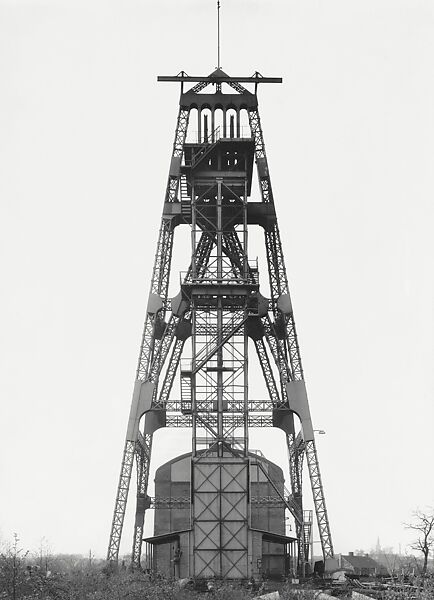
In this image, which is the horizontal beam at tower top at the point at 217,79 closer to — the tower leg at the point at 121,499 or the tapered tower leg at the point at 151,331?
the tapered tower leg at the point at 151,331

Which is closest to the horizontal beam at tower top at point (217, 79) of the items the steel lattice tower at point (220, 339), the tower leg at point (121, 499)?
the steel lattice tower at point (220, 339)

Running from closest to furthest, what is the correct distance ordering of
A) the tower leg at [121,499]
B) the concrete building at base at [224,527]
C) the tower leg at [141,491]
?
the concrete building at base at [224,527] → the tower leg at [121,499] → the tower leg at [141,491]

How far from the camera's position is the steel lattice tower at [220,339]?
32.6 metres

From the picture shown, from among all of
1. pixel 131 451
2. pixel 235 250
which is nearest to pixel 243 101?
pixel 235 250

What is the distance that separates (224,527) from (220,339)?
759cm

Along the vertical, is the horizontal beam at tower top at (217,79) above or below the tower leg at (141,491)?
above

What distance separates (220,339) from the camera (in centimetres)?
3438

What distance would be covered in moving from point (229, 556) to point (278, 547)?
17.2 ft

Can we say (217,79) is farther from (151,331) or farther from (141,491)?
(141,491)

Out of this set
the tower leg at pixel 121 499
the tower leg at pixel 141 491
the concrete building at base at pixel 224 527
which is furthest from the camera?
the tower leg at pixel 141 491

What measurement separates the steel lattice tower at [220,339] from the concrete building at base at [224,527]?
0.09m

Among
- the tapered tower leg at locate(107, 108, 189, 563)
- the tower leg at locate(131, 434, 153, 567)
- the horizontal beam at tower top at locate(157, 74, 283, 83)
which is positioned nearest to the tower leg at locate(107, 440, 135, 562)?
the tapered tower leg at locate(107, 108, 189, 563)

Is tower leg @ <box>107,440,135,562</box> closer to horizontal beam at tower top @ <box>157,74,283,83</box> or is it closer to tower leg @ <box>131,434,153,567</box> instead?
tower leg @ <box>131,434,153,567</box>

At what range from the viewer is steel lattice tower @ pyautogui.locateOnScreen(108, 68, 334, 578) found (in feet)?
107
